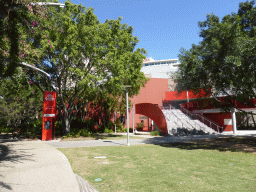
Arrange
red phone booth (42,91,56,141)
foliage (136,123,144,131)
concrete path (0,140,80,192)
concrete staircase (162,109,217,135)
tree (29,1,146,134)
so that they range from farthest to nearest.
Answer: foliage (136,123,144,131), concrete staircase (162,109,217,135), red phone booth (42,91,56,141), tree (29,1,146,134), concrete path (0,140,80,192)

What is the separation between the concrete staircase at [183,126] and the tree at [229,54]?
954 centimetres

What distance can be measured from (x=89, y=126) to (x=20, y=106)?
1087 centimetres

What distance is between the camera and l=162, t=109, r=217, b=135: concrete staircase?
22.9m

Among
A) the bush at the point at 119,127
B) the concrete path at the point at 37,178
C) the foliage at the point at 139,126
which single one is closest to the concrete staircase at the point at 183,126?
the foliage at the point at 139,126

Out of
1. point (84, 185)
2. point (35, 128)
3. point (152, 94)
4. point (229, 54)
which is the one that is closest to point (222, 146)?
point (229, 54)

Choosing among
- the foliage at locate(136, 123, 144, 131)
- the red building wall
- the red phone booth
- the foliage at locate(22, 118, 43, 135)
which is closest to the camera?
the red phone booth

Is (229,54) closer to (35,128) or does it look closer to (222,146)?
(222,146)

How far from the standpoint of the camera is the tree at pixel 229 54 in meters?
10.9

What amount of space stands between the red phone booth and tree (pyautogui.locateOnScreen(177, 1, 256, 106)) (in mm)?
13553

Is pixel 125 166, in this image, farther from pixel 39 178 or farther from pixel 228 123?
pixel 228 123

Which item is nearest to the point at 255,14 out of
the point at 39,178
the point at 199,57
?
the point at 199,57

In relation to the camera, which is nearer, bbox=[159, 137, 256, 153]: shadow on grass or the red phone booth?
bbox=[159, 137, 256, 153]: shadow on grass

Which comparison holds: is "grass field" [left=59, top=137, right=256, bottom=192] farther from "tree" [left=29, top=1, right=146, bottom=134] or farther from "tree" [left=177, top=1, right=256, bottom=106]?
"tree" [left=29, top=1, right=146, bottom=134]

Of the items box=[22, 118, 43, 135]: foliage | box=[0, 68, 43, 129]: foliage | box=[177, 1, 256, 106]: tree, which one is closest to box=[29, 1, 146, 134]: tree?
box=[0, 68, 43, 129]: foliage
